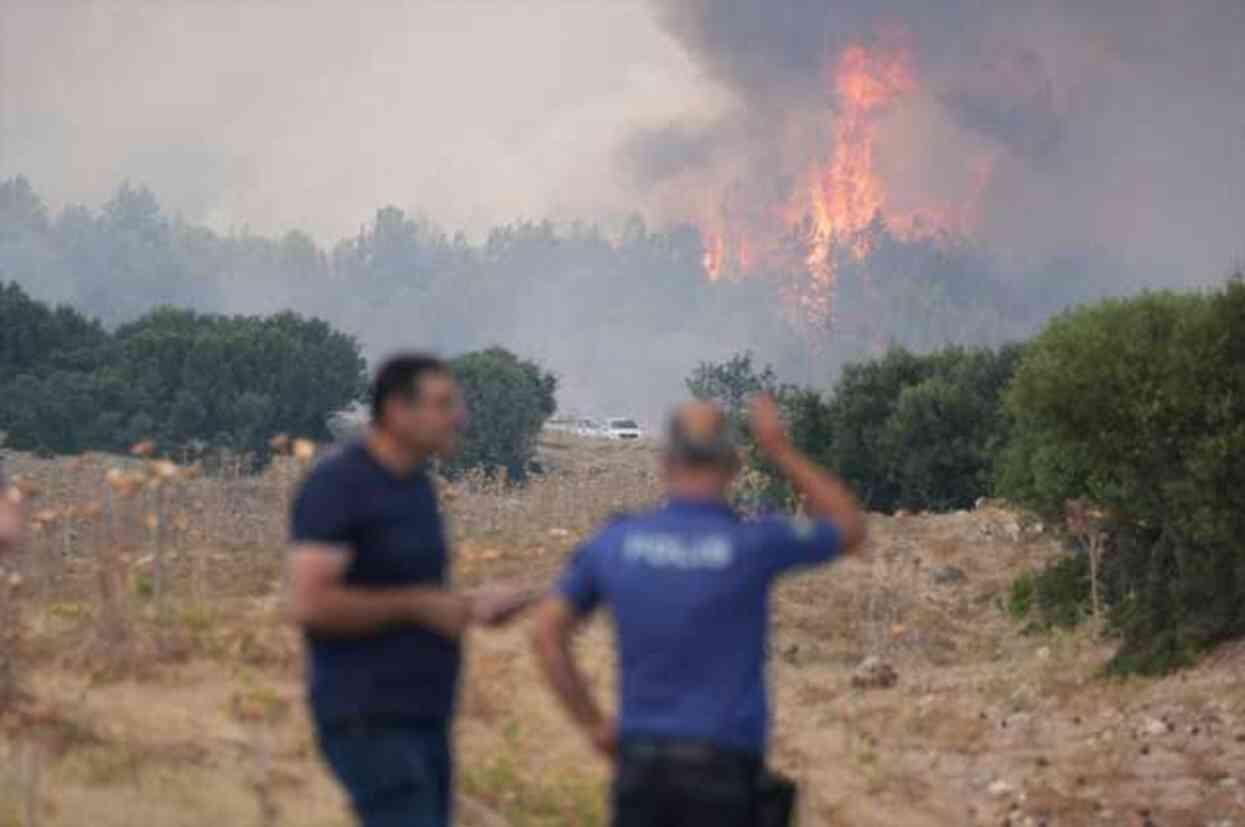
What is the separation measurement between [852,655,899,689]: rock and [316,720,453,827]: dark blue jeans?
15002 millimetres

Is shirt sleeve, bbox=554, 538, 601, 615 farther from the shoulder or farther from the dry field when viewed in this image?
the dry field

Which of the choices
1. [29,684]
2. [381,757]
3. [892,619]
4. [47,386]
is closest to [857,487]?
[892,619]

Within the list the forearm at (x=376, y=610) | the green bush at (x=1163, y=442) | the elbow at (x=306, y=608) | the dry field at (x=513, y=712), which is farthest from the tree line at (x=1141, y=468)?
the elbow at (x=306, y=608)

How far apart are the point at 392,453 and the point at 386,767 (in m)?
→ 0.93

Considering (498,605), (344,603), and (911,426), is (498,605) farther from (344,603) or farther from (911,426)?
(911,426)

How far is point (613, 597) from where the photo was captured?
5.56 meters

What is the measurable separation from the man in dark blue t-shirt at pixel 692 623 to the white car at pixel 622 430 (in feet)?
285

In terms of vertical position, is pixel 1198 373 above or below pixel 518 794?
above

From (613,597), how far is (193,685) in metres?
9.97

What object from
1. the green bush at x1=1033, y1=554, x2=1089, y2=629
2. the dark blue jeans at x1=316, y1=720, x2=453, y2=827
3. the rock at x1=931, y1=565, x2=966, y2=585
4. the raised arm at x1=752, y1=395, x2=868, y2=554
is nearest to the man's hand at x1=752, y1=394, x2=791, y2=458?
the raised arm at x1=752, y1=395, x2=868, y2=554

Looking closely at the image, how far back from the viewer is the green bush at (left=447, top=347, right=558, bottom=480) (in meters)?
69.9

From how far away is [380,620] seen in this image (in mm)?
5676

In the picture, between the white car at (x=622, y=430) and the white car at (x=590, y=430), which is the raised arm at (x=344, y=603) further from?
the white car at (x=622, y=430)

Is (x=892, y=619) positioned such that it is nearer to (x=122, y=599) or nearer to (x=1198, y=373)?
(x=1198, y=373)
